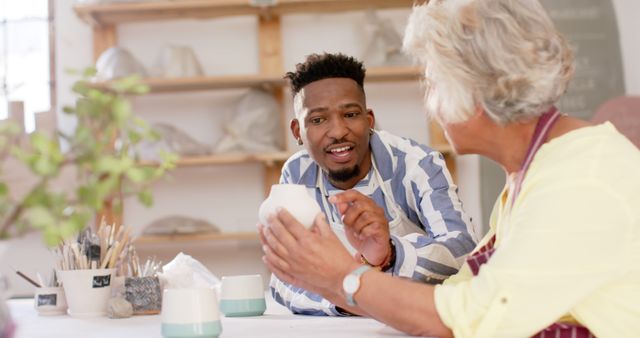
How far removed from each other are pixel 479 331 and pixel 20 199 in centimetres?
60

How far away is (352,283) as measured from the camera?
1.11m

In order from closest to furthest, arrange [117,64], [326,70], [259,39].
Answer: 1. [326,70]
2. [117,64]
3. [259,39]

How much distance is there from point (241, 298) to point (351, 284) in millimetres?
493

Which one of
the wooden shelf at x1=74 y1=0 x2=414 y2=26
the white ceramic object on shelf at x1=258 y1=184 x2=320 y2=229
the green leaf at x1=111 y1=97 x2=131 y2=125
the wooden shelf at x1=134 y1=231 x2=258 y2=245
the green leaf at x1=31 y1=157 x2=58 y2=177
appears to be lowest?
the wooden shelf at x1=134 y1=231 x2=258 y2=245

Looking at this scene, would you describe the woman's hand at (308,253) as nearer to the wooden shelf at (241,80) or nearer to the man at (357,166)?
the man at (357,166)

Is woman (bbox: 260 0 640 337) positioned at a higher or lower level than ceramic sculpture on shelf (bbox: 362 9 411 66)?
lower

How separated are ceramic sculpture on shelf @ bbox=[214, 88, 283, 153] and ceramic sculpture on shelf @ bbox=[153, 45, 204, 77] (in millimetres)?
274

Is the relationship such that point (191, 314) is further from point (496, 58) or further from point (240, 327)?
point (496, 58)

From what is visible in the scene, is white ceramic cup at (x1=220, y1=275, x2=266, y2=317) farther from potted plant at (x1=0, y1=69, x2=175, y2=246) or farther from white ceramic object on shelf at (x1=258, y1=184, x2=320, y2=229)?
potted plant at (x1=0, y1=69, x2=175, y2=246)

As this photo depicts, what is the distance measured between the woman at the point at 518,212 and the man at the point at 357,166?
484 mm

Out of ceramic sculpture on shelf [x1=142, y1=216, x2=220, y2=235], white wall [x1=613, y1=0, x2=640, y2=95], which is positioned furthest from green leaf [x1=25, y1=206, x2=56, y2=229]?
white wall [x1=613, y1=0, x2=640, y2=95]

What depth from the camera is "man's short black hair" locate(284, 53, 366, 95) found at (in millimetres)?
2090

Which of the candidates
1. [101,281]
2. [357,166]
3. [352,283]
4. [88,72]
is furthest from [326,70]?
[88,72]

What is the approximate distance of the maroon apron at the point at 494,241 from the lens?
1017 millimetres
